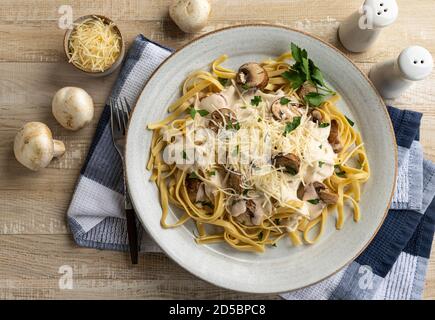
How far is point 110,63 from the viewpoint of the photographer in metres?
2.76

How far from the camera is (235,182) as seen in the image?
2.49 metres

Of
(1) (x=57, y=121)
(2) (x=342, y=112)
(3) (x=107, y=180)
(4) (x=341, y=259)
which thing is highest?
(2) (x=342, y=112)

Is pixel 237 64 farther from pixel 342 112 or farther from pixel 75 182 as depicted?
pixel 75 182

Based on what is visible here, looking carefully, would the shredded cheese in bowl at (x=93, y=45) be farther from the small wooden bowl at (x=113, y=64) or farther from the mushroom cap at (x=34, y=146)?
the mushroom cap at (x=34, y=146)

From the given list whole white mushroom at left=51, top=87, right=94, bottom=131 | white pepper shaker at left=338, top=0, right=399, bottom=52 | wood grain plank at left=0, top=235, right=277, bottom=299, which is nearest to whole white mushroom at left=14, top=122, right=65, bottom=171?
whole white mushroom at left=51, top=87, right=94, bottom=131

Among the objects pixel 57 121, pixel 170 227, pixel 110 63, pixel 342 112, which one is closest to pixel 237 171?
pixel 170 227

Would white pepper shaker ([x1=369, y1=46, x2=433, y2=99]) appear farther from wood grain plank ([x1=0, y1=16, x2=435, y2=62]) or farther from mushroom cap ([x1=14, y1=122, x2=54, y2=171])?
mushroom cap ([x1=14, y1=122, x2=54, y2=171])

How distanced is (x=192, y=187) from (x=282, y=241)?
56cm

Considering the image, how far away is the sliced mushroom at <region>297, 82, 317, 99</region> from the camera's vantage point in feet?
8.75

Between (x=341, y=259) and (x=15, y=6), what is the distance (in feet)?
7.73

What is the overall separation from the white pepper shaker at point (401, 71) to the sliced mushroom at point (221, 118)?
914 millimetres

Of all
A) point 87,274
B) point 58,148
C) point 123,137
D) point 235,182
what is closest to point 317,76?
point 235,182

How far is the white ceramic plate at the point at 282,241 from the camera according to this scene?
2.63 m

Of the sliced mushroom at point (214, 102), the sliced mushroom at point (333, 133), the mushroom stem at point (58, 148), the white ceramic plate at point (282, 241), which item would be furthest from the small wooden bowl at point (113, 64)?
the sliced mushroom at point (333, 133)
